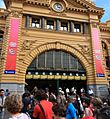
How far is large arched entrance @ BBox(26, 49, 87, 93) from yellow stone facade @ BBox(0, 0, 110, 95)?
0.72 m

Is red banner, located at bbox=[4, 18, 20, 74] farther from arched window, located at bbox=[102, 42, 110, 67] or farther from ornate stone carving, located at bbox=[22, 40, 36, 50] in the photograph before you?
arched window, located at bbox=[102, 42, 110, 67]

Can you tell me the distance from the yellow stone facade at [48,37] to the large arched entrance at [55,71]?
0.72 m

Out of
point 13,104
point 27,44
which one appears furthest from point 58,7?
point 13,104

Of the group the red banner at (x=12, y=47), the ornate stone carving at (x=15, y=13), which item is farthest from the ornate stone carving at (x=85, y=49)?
the ornate stone carving at (x=15, y=13)

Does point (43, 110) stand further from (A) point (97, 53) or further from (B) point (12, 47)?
(A) point (97, 53)

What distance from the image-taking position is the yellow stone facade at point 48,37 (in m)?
22.3

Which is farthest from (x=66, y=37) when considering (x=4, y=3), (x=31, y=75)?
(x=4, y=3)

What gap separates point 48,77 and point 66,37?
694 centimetres

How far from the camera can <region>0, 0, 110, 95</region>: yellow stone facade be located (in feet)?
73.0

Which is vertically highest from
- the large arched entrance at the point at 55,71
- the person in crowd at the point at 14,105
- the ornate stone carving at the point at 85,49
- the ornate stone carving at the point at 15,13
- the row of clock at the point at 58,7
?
the row of clock at the point at 58,7

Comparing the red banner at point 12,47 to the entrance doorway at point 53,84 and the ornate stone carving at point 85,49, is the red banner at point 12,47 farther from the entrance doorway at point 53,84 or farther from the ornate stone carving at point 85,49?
the ornate stone carving at point 85,49

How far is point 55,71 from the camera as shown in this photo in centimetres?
2405

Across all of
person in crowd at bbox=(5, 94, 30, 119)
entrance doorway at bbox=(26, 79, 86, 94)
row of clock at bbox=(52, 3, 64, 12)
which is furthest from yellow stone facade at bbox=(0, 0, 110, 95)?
person in crowd at bbox=(5, 94, 30, 119)

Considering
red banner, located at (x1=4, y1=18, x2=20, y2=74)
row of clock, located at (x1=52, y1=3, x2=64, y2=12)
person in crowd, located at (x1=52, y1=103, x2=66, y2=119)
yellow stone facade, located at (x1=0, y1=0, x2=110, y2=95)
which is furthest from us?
row of clock, located at (x1=52, y1=3, x2=64, y2=12)
